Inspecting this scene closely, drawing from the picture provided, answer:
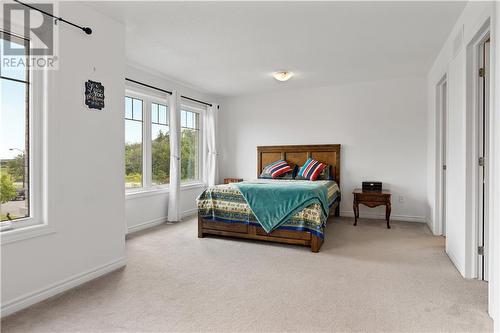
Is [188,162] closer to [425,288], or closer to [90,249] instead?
[90,249]

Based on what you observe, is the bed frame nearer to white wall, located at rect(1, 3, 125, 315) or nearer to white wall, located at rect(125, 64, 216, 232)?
white wall, located at rect(125, 64, 216, 232)

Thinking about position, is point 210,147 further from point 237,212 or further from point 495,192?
point 495,192

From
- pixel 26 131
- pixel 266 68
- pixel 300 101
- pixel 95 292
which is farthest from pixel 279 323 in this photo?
pixel 300 101

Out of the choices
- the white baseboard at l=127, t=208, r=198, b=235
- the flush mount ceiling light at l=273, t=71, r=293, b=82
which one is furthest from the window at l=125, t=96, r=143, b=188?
the flush mount ceiling light at l=273, t=71, r=293, b=82

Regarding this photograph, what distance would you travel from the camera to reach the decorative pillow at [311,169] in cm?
529

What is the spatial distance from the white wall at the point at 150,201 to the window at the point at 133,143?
0.28m

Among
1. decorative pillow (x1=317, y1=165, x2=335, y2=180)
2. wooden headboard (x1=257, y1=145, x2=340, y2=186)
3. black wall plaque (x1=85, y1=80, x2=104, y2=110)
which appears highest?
black wall plaque (x1=85, y1=80, x2=104, y2=110)

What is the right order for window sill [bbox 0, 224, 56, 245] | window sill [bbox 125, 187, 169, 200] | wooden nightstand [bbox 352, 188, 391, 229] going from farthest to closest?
wooden nightstand [bbox 352, 188, 391, 229] < window sill [bbox 125, 187, 169, 200] < window sill [bbox 0, 224, 56, 245]

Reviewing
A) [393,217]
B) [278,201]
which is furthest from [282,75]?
[393,217]

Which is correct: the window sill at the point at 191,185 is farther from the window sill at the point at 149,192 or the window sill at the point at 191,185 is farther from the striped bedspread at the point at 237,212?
the striped bedspread at the point at 237,212

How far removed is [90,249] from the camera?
2750mm

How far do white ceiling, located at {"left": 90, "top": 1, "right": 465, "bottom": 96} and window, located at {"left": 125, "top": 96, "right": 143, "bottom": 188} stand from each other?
2.19 feet

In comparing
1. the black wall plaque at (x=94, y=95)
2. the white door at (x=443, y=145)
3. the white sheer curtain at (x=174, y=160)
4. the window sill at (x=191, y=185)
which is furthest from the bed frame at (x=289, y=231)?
the black wall plaque at (x=94, y=95)

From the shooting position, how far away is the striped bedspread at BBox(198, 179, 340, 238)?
138 inches
